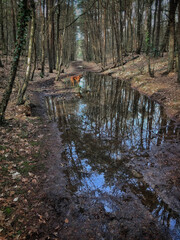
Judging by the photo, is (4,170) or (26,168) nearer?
(4,170)

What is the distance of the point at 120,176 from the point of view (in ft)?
15.5

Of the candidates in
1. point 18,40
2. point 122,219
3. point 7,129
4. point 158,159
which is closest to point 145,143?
point 158,159

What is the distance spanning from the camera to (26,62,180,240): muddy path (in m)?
3.27

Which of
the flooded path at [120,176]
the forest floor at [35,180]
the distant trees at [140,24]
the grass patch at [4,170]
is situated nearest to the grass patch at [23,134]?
the forest floor at [35,180]

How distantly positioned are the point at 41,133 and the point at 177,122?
607 cm

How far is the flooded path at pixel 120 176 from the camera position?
133 inches

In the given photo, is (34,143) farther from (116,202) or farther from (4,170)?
(116,202)

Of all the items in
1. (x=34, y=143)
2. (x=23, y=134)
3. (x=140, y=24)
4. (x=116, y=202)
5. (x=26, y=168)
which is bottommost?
(x=116, y=202)

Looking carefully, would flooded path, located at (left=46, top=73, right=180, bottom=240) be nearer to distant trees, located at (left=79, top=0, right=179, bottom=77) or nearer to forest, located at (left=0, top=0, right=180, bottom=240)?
forest, located at (left=0, top=0, right=180, bottom=240)

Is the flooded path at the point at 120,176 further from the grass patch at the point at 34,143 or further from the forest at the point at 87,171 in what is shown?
the grass patch at the point at 34,143

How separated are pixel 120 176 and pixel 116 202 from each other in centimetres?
87

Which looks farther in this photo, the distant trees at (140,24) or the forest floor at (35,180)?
the distant trees at (140,24)

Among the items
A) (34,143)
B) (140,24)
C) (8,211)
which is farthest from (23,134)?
(140,24)

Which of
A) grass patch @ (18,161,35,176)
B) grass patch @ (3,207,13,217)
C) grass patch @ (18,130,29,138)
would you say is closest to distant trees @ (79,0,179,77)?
grass patch @ (18,130,29,138)
